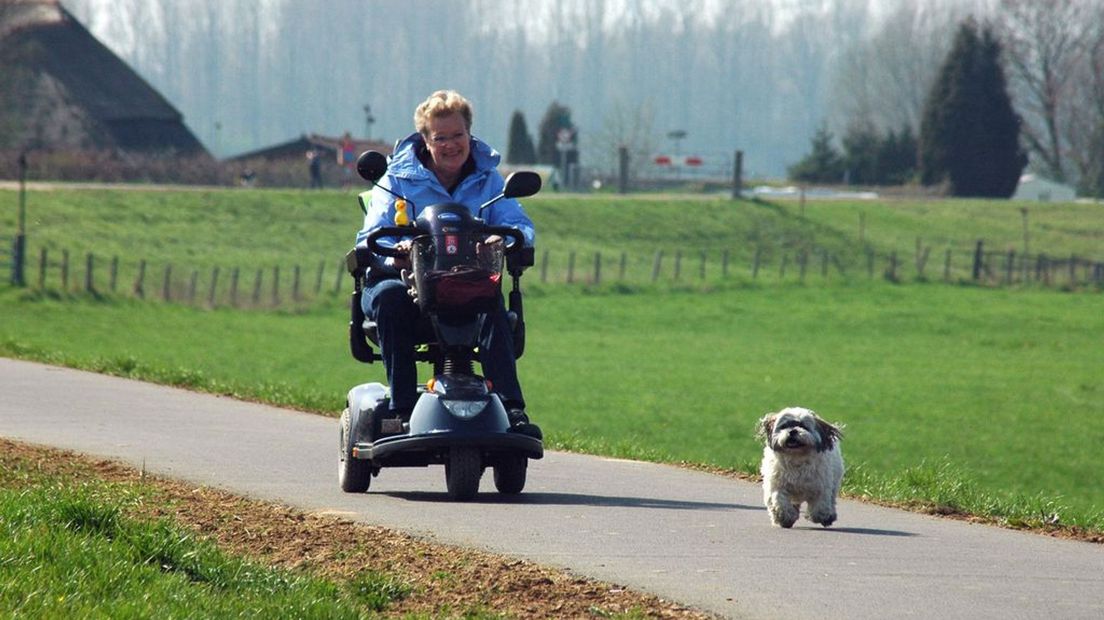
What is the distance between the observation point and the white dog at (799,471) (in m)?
9.48

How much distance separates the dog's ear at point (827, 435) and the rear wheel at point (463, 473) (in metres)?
1.71

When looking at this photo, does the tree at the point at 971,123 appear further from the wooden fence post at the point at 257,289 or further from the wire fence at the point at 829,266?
the wooden fence post at the point at 257,289

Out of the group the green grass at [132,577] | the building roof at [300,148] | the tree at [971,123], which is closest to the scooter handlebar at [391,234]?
the green grass at [132,577]

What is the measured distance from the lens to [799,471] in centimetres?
952

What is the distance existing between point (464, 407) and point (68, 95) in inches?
3493

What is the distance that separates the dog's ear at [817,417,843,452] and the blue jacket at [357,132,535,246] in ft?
5.78

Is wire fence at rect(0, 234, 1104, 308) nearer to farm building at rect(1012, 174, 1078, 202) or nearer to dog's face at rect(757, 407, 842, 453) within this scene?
dog's face at rect(757, 407, 842, 453)

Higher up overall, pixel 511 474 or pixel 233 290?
pixel 511 474

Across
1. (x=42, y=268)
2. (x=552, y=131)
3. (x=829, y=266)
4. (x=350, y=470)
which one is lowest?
(x=829, y=266)

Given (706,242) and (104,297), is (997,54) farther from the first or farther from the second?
(104,297)

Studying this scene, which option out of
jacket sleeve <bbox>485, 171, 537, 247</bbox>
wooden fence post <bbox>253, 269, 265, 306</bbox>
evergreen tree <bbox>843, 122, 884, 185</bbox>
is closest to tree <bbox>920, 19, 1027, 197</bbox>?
evergreen tree <bbox>843, 122, 884, 185</bbox>

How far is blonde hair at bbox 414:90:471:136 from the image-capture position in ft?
32.9

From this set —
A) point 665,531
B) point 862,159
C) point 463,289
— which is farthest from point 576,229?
point 665,531

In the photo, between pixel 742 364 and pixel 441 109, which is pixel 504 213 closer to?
pixel 441 109
